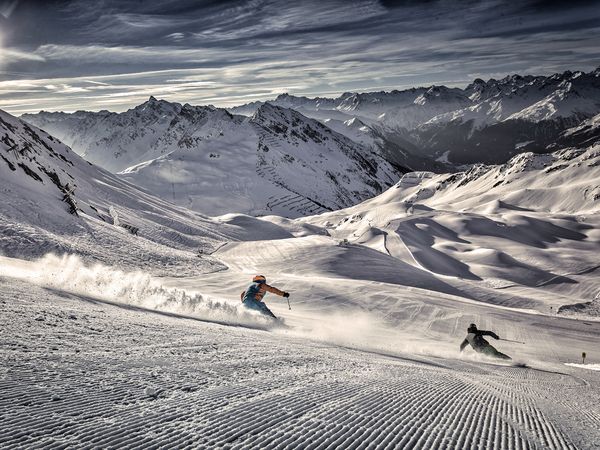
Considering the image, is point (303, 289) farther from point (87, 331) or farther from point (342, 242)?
point (87, 331)

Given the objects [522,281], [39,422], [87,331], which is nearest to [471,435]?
[39,422]

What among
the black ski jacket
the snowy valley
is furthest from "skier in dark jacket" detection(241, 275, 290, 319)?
the black ski jacket

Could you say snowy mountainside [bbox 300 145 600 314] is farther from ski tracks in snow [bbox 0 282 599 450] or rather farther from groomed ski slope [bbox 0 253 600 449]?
ski tracks in snow [bbox 0 282 599 450]

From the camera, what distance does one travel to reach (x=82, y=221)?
35469mm

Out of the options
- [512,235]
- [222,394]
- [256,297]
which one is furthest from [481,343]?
[512,235]

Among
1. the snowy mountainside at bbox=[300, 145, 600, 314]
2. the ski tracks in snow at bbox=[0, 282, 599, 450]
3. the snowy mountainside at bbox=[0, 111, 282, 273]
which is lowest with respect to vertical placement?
the ski tracks in snow at bbox=[0, 282, 599, 450]

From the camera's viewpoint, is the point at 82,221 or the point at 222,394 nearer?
the point at 222,394

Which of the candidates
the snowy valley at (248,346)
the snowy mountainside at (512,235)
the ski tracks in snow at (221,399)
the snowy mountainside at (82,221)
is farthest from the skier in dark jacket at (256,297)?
the snowy mountainside at (512,235)

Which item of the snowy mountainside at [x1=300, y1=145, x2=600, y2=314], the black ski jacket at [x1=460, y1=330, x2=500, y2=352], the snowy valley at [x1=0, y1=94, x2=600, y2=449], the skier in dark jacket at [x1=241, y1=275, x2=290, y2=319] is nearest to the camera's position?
the snowy valley at [x1=0, y1=94, x2=600, y2=449]

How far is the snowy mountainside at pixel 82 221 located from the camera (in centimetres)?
2768

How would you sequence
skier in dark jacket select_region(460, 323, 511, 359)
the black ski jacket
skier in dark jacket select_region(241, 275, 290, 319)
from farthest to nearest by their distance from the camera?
skier in dark jacket select_region(241, 275, 290, 319) < the black ski jacket < skier in dark jacket select_region(460, 323, 511, 359)

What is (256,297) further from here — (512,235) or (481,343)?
(512,235)

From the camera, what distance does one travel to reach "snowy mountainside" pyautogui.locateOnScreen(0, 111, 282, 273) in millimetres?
27675

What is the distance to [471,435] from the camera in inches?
186
